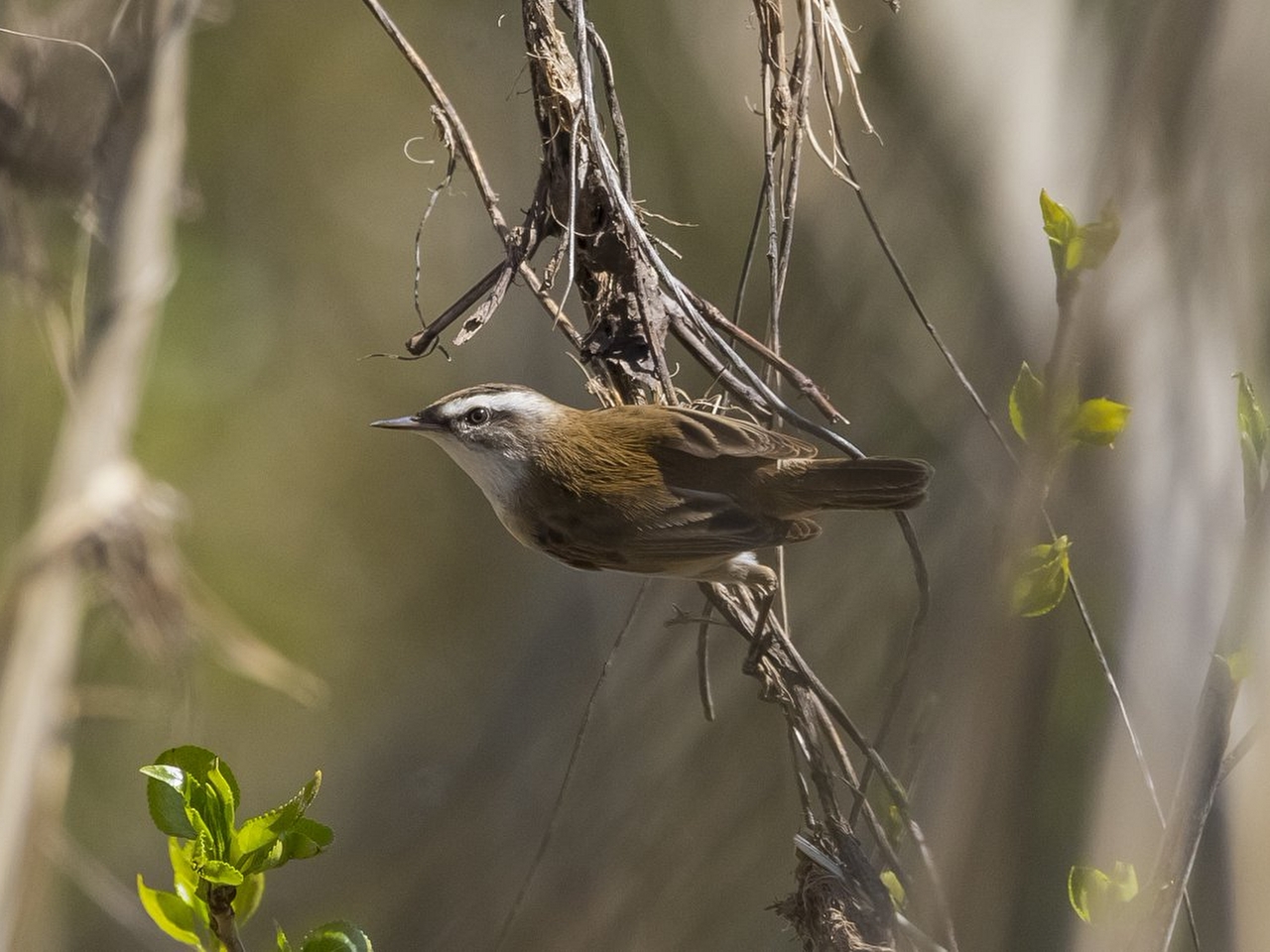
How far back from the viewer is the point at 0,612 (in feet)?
7.61

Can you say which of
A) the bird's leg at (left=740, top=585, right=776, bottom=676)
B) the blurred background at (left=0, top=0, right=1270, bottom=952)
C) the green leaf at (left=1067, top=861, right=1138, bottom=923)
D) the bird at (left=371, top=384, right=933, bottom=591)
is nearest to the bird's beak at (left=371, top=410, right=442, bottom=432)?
the bird at (left=371, top=384, right=933, bottom=591)

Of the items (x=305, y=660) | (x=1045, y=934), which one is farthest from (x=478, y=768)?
(x=1045, y=934)

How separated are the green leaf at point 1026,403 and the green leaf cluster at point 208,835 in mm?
1088

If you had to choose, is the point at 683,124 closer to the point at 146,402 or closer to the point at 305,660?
the point at 146,402

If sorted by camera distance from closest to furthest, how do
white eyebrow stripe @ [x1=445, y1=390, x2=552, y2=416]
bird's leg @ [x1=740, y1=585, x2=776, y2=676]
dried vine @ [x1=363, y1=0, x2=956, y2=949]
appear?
dried vine @ [x1=363, y1=0, x2=956, y2=949]
bird's leg @ [x1=740, y1=585, x2=776, y2=676]
white eyebrow stripe @ [x1=445, y1=390, x2=552, y2=416]

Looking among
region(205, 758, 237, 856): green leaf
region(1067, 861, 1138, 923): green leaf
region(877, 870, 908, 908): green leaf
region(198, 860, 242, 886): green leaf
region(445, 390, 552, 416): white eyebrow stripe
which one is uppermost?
region(445, 390, 552, 416): white eyebrow stripe

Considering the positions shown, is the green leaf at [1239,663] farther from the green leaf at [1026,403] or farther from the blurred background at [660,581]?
the green leaf at [1026,403]

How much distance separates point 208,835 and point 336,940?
0.61ft

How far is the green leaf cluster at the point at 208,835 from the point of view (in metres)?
1.39

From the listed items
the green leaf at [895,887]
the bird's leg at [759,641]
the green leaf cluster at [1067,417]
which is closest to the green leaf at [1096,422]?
the green leaf cluster at [1067,417]

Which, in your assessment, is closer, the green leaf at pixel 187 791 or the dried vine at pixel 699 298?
the green leaf at pixel 187 791

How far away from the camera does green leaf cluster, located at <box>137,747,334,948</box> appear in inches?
54.6

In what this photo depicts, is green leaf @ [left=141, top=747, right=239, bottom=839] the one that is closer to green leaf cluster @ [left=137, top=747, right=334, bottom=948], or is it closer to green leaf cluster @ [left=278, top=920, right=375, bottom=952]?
green leaf cluster @ [left=137, top=747, right=334, bottom=948]

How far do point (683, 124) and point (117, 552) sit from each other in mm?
2936
